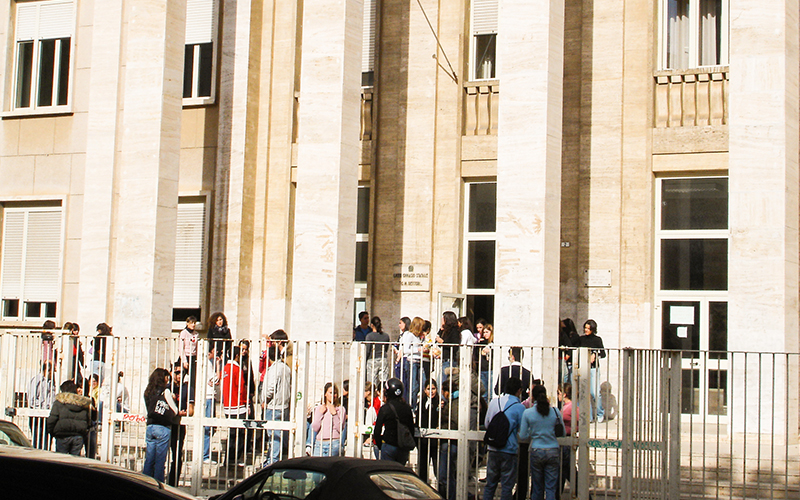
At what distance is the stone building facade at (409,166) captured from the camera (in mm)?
13227

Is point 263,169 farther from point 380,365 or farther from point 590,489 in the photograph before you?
point 590,489

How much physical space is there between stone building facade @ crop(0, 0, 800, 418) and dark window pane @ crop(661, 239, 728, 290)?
34 millimetres

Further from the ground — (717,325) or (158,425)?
(717,325)

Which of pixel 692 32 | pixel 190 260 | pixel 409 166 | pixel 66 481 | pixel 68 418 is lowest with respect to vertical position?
pixel 68 418

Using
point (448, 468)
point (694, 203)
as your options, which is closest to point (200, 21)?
point (694, 203)

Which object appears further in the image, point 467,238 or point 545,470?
point 467,238

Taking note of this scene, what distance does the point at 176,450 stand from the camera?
1122 cm

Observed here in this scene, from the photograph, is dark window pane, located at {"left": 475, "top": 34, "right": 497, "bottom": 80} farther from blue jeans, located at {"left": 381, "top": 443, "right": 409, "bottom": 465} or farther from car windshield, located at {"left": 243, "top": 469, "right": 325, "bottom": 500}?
car windshield, located at {"left": 243, "top": 469, "right": 325, "bottom": 500}

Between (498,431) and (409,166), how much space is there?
876cm

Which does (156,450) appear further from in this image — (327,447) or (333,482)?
(333,482)

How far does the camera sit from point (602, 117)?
16.5 meters

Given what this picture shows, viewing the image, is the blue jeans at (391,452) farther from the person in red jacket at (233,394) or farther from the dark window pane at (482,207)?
the dark window pane at (482,207)

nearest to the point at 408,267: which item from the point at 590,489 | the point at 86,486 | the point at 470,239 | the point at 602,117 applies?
the point at 470,239

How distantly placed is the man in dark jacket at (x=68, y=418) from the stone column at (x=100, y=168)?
6.35 meters
